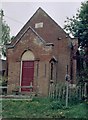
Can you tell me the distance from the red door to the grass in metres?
5.03

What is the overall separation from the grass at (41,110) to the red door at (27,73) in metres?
5.03

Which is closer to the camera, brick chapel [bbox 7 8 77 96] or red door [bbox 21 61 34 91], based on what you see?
brick chapel [bbox 7 8 77 96]

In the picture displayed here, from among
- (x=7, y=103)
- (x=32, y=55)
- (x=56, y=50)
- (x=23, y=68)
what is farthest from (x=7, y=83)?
(x=7, y=103)

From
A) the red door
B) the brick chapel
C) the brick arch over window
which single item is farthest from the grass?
the brick arch over window

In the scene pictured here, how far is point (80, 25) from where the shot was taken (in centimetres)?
2114

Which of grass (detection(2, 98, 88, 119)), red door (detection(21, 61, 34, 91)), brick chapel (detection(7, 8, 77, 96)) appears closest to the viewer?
grass (detection(2, 98, 88, 119))

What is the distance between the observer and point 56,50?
2233 centimetres

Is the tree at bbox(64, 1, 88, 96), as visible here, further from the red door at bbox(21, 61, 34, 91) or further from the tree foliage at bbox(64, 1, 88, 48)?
the red door at bbox(21, 61, 34, 91)

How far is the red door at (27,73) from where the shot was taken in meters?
20.0

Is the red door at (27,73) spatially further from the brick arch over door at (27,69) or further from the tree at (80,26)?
the tree at (80,26)

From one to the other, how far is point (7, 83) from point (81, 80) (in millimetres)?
7191

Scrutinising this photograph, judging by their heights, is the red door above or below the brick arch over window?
below

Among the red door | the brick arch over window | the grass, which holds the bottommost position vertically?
the grass

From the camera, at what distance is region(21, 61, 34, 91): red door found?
788 inches
